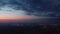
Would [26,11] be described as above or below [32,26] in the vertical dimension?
above

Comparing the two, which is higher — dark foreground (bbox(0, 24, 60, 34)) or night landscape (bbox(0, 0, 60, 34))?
night landscape (bbox(0, 0, 60, 34))

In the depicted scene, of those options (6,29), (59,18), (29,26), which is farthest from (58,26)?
(6,29)

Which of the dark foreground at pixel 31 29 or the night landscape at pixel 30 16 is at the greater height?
the night landscape at pixel 30 16

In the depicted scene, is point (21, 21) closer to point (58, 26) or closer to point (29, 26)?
point (29, 26)

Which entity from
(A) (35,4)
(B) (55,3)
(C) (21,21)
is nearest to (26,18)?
(C) (21,21)

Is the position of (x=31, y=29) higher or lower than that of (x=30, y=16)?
lower

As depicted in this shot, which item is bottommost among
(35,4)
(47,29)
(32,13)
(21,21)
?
(47,29)

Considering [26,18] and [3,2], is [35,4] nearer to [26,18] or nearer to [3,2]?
[26,18]
